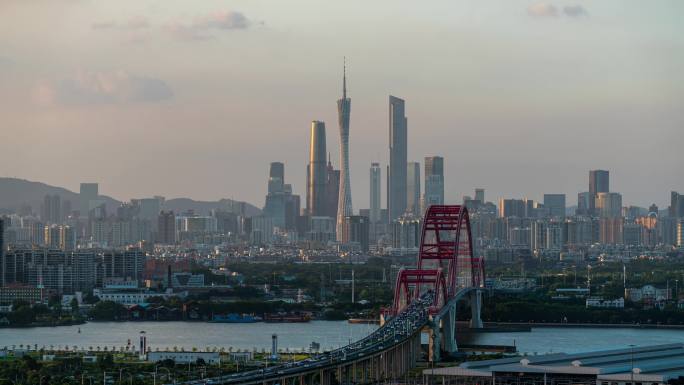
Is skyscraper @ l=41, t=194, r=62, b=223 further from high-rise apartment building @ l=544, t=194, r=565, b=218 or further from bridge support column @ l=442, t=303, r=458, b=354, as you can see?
bridge support column @ l=442, t=303, r=458, b=354

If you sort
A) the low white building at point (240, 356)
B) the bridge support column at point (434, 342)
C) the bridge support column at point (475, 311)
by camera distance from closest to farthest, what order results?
the low white building at point (240, 356) → the bridge support column at point (434, 342) → the bridge support column at point (475, 311)

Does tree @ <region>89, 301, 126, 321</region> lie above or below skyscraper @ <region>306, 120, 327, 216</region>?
below

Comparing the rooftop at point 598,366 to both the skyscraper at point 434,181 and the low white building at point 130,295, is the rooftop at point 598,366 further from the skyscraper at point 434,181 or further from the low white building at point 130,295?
the skyscraper at point 434,181

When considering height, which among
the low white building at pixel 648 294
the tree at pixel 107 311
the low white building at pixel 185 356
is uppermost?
the low white building at pixel 648 294

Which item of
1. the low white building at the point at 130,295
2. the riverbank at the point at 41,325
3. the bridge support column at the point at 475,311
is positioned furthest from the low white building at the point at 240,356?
the low white building at the point at 130,295

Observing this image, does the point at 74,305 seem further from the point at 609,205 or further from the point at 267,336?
the point at 609,205

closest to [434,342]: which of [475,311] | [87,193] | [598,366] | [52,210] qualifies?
[598,366]

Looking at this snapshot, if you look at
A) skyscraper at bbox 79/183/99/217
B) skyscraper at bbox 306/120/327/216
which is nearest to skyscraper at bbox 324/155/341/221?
skyscraper at bbox 306/120/327/216
